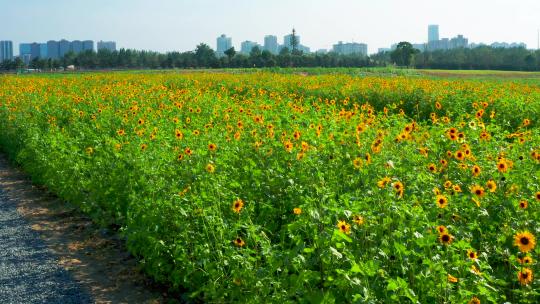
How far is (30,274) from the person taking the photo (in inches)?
200

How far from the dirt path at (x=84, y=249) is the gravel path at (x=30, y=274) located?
6 cm

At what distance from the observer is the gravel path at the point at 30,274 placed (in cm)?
463

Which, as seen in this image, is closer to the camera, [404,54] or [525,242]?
[525,242]

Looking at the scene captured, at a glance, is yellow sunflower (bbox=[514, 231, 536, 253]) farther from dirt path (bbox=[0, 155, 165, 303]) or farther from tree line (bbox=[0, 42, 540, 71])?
tree line (bbox=[0, 42, 540, 71])

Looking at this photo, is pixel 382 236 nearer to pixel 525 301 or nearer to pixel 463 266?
pixel 463 266

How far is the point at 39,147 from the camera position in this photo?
342 inches

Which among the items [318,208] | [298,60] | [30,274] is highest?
[298,60]

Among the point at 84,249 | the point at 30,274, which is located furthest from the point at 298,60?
the point at 30,274

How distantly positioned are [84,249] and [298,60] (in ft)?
223

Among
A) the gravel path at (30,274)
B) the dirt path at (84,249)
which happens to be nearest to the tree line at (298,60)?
the dirt path at (84,249)

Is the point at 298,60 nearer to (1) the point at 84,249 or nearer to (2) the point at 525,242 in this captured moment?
(1) the point at 84,249

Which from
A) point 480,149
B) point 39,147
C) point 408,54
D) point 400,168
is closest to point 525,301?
point 400,168

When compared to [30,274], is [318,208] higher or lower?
higher

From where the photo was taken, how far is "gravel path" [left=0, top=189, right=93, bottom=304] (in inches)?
182
